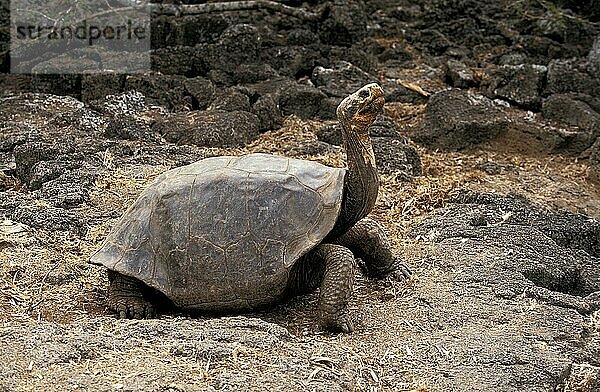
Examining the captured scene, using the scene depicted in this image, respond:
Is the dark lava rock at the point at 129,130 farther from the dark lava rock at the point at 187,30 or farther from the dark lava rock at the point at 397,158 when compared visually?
the dark lava rock at the point at 187,30

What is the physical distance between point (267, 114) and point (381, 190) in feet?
6.56

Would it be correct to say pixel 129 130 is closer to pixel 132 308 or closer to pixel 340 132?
pixel 340 132

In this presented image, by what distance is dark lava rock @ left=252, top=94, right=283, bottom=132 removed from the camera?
772cm

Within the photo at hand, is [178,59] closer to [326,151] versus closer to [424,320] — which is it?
[326,151]

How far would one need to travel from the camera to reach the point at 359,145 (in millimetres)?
4051

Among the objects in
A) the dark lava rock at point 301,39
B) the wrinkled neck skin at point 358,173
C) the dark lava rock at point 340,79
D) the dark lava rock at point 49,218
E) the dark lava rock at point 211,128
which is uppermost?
the wrinkled neck skin at point 358,173

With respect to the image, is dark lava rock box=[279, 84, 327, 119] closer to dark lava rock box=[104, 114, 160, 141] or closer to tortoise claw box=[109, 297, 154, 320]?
dark lava rock box=[104, 114, 160, 141]

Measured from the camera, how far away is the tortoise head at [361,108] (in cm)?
397

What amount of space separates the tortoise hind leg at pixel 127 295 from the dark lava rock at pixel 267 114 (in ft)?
11.9

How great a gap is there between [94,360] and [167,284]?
83cm

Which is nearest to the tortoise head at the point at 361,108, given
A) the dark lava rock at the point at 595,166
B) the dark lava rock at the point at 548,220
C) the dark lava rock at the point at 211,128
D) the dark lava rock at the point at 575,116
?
the dark lava rock at the point at 548,220

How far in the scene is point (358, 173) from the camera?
13.5 feet

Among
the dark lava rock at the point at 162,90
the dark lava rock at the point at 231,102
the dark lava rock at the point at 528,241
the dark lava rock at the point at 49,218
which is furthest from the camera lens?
the dark lava rock at the point at 162,90

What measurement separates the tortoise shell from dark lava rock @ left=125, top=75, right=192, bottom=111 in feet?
13.5
